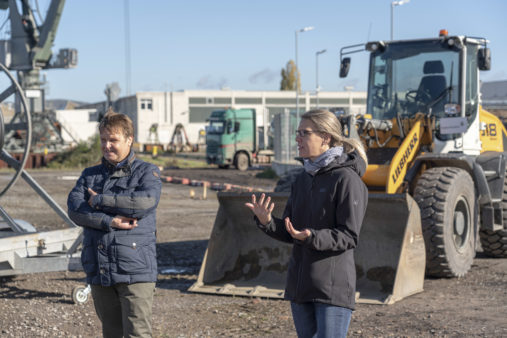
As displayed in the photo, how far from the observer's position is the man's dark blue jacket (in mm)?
3992

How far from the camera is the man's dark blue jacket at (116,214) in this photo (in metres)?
3.99

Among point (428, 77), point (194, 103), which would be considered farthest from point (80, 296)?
point (194, 103)

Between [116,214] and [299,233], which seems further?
[116,214]

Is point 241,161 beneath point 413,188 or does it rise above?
beneath

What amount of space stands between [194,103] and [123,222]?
81.2 metres

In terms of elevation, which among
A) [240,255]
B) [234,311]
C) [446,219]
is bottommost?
[234,311]

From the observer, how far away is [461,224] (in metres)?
8.39

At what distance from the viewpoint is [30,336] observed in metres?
5.77

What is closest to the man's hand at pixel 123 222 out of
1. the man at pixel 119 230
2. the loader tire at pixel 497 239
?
the man at pixel 119 230

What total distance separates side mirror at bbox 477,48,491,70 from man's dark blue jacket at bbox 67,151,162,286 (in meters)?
6.19

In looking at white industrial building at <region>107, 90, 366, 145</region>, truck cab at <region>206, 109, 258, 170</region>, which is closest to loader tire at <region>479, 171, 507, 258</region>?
truck cab at <region>206, 109, 258, 170</region>

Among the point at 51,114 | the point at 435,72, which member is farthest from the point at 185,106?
the point at 435,72

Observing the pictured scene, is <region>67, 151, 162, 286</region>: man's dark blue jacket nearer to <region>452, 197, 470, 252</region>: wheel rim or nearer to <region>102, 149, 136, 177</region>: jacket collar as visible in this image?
<region>102, 149, 136, 177</region>: jacket collar

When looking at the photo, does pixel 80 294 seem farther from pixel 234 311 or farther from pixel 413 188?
pixel 413 188
